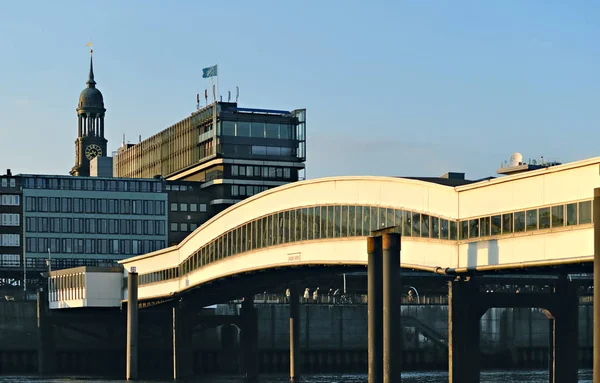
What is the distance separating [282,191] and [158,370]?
195ft

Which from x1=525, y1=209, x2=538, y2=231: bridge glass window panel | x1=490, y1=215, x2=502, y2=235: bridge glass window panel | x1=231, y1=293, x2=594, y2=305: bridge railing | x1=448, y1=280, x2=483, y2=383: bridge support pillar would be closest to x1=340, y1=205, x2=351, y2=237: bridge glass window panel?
x1=448, y1=280, x2=483, y2=383: bridge support pillar

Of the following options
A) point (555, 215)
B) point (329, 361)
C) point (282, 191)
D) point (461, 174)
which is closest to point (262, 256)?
point (282, 191)

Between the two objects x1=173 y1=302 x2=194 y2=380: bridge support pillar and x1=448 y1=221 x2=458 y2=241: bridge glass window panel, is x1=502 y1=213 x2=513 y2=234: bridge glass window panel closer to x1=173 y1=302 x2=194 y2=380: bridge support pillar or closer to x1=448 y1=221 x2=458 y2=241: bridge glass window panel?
x1=448 y1=221 x2=458 y2=241: bridge glass window panel

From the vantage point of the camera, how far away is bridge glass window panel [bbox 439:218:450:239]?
270ft

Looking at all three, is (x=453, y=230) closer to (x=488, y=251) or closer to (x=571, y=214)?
(x=488, y=251)

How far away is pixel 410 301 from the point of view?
18088 cm

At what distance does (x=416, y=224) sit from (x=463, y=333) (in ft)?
27.1

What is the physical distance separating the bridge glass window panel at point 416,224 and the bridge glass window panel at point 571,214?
16.1 metres

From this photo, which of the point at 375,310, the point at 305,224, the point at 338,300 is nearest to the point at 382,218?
the point at 305,224

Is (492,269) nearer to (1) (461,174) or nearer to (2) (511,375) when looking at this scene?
(1) (461,174)

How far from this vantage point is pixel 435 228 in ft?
274

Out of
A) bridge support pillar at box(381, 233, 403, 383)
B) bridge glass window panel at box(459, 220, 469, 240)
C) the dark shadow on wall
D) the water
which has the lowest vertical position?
the water

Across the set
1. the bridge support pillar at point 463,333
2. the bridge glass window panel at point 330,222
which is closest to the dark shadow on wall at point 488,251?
the bridge support pillar at point 463,333

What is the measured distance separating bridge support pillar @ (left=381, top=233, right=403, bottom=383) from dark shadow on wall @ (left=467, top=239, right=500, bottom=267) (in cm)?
537
